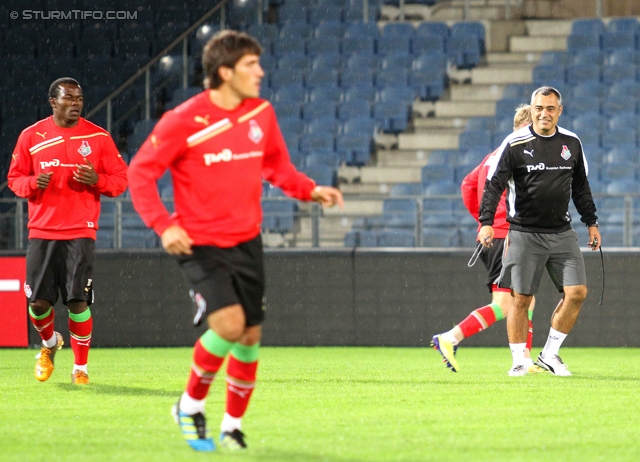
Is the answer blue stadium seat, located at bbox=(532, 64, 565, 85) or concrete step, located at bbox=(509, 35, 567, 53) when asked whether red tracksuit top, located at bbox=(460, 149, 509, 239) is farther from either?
concrete step, located at bbox=(509, 35, 567, 53)

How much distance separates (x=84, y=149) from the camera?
774 centimetres

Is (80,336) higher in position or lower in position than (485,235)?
lower

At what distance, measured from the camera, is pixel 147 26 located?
60.9 feet

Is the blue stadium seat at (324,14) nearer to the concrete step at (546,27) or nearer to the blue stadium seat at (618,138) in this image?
the concrete step at (546,27)

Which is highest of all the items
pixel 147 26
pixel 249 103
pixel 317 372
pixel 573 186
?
pixel 147 26

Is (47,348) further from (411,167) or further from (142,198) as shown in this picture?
(411,167)

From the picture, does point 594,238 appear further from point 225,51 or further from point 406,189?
point 406,189

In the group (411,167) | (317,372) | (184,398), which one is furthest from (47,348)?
(411,167)

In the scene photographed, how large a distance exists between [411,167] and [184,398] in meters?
12.3

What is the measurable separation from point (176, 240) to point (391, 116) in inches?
508

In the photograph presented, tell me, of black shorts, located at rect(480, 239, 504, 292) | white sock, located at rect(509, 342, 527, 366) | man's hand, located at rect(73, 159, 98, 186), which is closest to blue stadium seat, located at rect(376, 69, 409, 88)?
black shorts, located at rect(480, 239, 504, 292)

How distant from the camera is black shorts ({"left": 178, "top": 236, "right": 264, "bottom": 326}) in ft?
15.0

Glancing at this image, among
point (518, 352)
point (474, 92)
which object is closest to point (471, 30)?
point (474, 92)

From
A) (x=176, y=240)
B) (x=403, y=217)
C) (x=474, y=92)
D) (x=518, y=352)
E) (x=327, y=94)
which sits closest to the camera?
(x=176, y=240)
